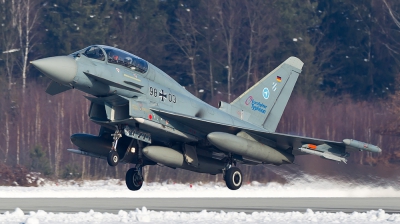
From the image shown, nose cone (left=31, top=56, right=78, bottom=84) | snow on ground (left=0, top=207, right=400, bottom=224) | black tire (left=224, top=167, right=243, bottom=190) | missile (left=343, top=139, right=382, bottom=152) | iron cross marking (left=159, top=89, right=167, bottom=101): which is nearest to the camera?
snow on ground (left=0, top=207, right=400, bottom=224)

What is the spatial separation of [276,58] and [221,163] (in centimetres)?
2769

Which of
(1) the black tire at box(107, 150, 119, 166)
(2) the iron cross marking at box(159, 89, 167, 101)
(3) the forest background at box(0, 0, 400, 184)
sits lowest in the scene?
(1) the black tire at box(107, 150, 119, 166)

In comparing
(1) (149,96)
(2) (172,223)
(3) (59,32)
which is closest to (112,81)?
(1) (149,96)

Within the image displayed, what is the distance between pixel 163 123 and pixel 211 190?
7.64m

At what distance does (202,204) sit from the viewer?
22297 millimetres

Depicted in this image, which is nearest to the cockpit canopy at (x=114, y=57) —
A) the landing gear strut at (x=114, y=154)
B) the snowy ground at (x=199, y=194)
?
the landing gear strut at (x=114, y=154)

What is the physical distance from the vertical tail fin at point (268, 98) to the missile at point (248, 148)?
1.47m

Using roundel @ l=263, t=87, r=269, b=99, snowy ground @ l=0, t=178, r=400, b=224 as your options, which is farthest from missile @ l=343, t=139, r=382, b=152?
roundel @ l=263, t=87, r=269, b=99

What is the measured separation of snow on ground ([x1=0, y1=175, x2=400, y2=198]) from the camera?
24734 millimetres

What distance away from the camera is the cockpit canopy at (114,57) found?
18.7 m

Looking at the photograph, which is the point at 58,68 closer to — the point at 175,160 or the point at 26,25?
the point at 175,160

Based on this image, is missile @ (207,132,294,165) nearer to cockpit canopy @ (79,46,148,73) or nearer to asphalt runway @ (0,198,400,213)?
asphalt runway @ (0,198,400,213)

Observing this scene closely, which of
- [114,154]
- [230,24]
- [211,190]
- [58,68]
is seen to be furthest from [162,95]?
[230,24]

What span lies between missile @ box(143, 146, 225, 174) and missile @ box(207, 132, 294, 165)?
3.27 ft
